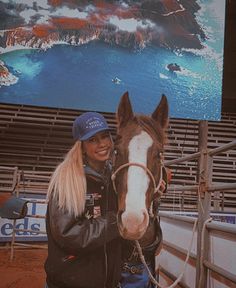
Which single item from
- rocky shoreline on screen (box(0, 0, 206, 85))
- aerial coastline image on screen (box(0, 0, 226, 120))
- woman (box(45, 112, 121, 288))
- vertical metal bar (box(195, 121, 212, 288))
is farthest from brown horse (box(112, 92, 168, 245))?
rocky shoreline on screen (box(0, 0, 206, 85))

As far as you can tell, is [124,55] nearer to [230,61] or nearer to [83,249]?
[230,61]

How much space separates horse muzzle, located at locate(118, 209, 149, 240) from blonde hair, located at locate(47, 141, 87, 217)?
0.71 ft

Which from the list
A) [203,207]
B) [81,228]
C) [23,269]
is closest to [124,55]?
[23,269]

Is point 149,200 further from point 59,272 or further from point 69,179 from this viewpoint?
point 59,272

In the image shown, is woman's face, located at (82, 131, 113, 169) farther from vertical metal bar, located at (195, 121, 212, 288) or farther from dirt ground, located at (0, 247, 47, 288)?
dirt ground, located at (0, 247, 47, 288)

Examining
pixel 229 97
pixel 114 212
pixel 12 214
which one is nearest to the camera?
pixel 114 212

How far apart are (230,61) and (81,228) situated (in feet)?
37.2

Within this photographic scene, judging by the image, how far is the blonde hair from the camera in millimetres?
1481

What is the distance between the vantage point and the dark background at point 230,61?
11.4 m

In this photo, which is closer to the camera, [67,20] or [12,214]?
[12,214]

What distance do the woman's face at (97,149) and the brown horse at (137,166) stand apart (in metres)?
0.10

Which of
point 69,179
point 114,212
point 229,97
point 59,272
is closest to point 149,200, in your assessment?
point 114,212

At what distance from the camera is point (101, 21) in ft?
27.5

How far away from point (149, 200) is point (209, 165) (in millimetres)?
1099
